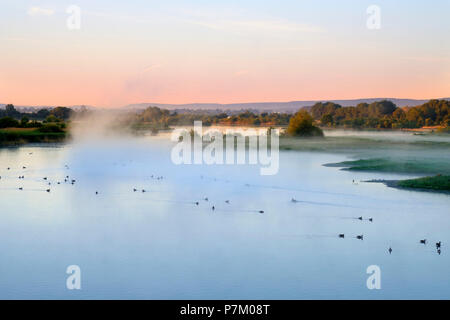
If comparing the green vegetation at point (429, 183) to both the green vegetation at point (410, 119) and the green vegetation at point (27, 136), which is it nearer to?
the green vegetation at point (27, 136)

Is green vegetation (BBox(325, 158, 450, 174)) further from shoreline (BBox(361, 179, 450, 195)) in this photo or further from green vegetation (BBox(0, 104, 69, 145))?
green vegetation (BBox(0, 104, 69, 145))

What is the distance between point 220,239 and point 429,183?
12.2 m

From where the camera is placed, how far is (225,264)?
13.1m

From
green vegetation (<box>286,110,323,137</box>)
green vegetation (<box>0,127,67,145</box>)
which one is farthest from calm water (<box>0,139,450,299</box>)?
green vegetation (<box>286,110,323,137</box>)

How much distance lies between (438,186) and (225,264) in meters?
13.6

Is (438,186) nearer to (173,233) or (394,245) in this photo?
(394,245)

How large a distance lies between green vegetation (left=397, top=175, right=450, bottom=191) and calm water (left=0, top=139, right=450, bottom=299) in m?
1.23

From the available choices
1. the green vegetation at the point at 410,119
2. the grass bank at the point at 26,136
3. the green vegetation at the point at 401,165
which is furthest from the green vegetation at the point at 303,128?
the grass bank at the point at 26,136

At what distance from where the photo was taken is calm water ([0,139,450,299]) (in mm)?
11578

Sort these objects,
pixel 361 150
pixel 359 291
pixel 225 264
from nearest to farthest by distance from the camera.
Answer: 1. pixel 359 291
2. pixel 225 264
3. pixel 361 150

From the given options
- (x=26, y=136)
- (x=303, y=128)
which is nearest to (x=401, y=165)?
(x=303, y=128)

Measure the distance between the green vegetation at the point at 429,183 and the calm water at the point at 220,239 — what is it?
1227 millimetres
